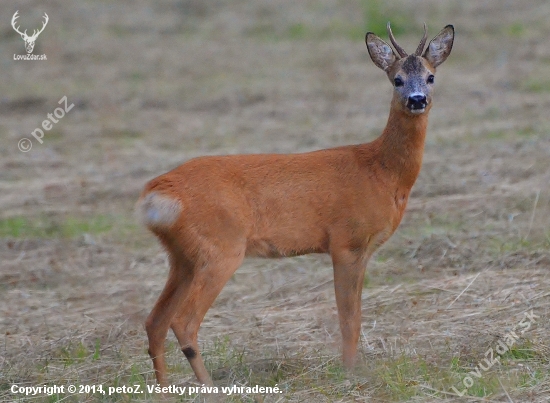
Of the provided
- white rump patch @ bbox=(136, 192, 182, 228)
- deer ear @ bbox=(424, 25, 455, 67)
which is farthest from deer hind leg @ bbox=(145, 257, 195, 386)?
deer ear @ bbox=(424, 25, 455, 67)

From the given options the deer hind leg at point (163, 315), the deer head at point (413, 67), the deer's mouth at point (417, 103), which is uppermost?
the deer head at point (413, 67)

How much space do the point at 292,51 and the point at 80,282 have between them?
9951 mm

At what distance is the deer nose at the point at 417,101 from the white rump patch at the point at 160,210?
1528mm

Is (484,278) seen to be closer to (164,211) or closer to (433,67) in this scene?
(433,67)

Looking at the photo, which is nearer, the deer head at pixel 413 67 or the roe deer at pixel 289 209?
the roe deer at pixel 289 209

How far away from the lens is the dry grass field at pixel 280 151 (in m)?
5.57

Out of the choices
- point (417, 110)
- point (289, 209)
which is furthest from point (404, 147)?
point (289, 209)

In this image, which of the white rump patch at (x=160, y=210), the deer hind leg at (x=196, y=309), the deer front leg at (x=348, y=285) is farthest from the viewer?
the deer front leg at (x=348, y=285)

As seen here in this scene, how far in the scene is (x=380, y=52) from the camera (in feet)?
20.7

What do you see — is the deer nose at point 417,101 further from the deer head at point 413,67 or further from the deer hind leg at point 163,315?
the deer hind leg at point 163,315

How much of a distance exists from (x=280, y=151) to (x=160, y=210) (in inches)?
216

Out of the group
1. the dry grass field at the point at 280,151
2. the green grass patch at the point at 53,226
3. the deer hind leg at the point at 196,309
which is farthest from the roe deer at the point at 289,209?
the green grass patch at the point at 53,226

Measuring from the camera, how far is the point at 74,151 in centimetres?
1154

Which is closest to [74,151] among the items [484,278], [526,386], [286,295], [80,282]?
[80,282]
